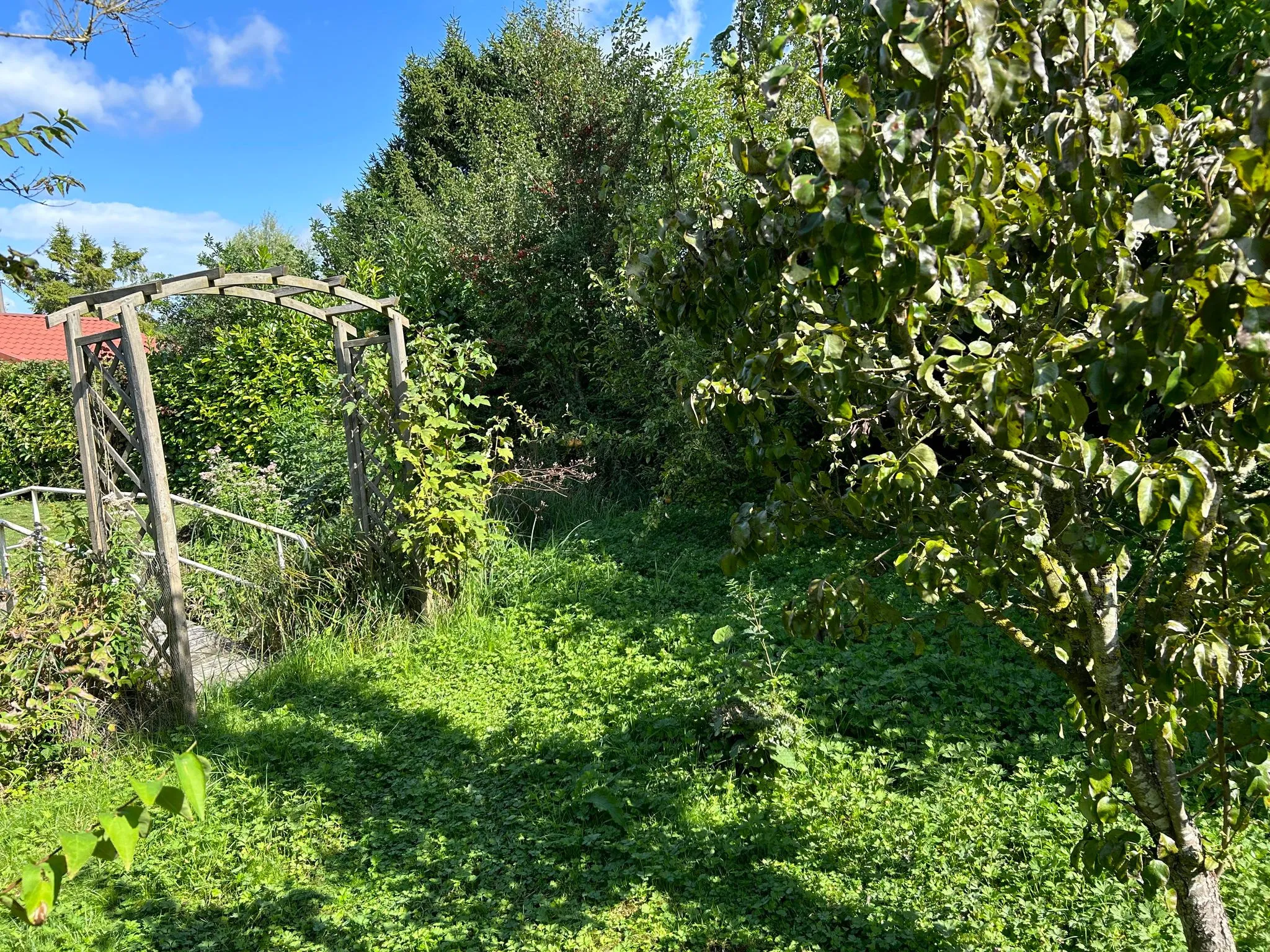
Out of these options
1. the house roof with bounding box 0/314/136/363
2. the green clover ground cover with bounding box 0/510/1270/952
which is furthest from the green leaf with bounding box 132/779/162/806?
the house roof with bounding box 0/314/136/363

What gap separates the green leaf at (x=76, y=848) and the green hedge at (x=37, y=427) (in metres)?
15.5

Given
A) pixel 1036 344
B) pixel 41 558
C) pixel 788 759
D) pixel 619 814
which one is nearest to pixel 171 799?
pixel 1036 344

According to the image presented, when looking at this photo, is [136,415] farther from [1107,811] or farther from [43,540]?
[1107,811]

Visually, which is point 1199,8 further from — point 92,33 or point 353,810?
point 353,810

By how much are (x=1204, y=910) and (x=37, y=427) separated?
55.2ft

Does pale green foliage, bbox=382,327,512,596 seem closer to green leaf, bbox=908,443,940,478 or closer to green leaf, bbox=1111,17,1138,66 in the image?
green leaf, bbox=908,443,940,478

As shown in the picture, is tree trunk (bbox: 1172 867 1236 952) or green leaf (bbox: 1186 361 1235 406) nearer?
green leaf (bbox: 1186 361 1235 406)

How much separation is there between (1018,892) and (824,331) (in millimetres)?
2227

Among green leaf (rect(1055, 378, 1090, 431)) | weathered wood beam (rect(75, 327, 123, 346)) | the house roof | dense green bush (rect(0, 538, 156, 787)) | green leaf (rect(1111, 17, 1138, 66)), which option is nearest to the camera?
green leaf (rect(1055, 378, 1090, 431))

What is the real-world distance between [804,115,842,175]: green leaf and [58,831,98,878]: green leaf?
1207 mm

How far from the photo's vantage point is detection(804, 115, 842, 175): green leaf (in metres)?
1.21

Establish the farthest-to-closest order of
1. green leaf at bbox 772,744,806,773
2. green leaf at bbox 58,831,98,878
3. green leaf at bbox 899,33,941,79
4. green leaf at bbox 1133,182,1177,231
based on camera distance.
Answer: green leaf at bbox 772,744,806,773
green leaf at bbox 1133,182,1177,231
green leaf at bbox 899,33,941,79
green leaf at bbox 58,831,98,878

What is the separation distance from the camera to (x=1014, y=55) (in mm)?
1464

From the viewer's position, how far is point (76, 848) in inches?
34.2
